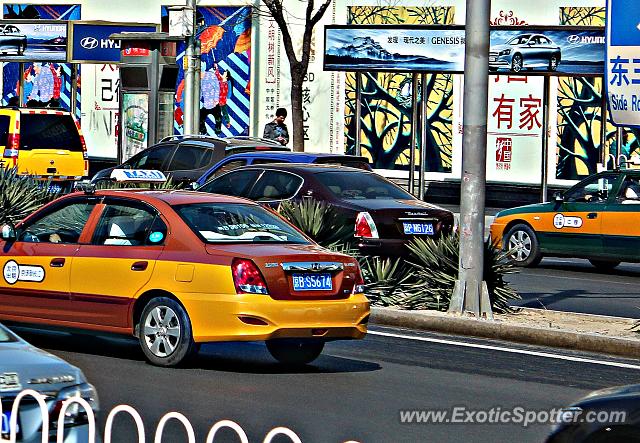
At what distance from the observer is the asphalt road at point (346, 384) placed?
31.4 feet

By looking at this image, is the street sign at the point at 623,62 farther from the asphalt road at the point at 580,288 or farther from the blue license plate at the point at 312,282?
the blue license plate at the point at 312,282

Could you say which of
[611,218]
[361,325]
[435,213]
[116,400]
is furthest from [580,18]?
[116,400]

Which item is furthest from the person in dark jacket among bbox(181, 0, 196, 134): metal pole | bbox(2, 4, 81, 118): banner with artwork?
bbox(2, 4, 81, 118): banner with artwork

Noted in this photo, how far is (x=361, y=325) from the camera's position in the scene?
11930 millimetres

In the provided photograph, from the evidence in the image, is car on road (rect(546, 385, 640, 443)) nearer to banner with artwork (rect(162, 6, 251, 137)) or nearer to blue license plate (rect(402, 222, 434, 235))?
blue license plate (rect(402, 222, 434, 235))

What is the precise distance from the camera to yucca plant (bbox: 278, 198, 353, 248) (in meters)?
16.8

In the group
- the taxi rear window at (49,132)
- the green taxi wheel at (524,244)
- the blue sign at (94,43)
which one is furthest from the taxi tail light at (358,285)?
the blue sign at (94,43)

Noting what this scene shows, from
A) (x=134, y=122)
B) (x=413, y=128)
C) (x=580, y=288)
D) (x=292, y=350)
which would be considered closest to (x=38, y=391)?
(x=292, y=350)

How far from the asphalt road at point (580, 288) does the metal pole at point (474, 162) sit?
1776 millimetres

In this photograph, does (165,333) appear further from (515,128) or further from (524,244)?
(515,128)

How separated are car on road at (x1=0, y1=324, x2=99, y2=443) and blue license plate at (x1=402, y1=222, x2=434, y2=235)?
33.3 ft

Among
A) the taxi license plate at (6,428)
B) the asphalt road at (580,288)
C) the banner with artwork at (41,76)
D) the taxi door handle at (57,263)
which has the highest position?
the banner with artwork at (41,76)

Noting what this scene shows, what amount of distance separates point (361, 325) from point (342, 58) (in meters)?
19.6

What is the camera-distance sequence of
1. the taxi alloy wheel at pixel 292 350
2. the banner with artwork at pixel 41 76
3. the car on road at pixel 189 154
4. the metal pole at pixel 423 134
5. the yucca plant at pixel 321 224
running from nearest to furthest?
the taxi alloy wheel at pixel 292 350, the yucca plant at pixel 321 224, the car on road at pixel 189 154, the metal pole at pixel 423 134, the banner with artwork at pixel 41 76
